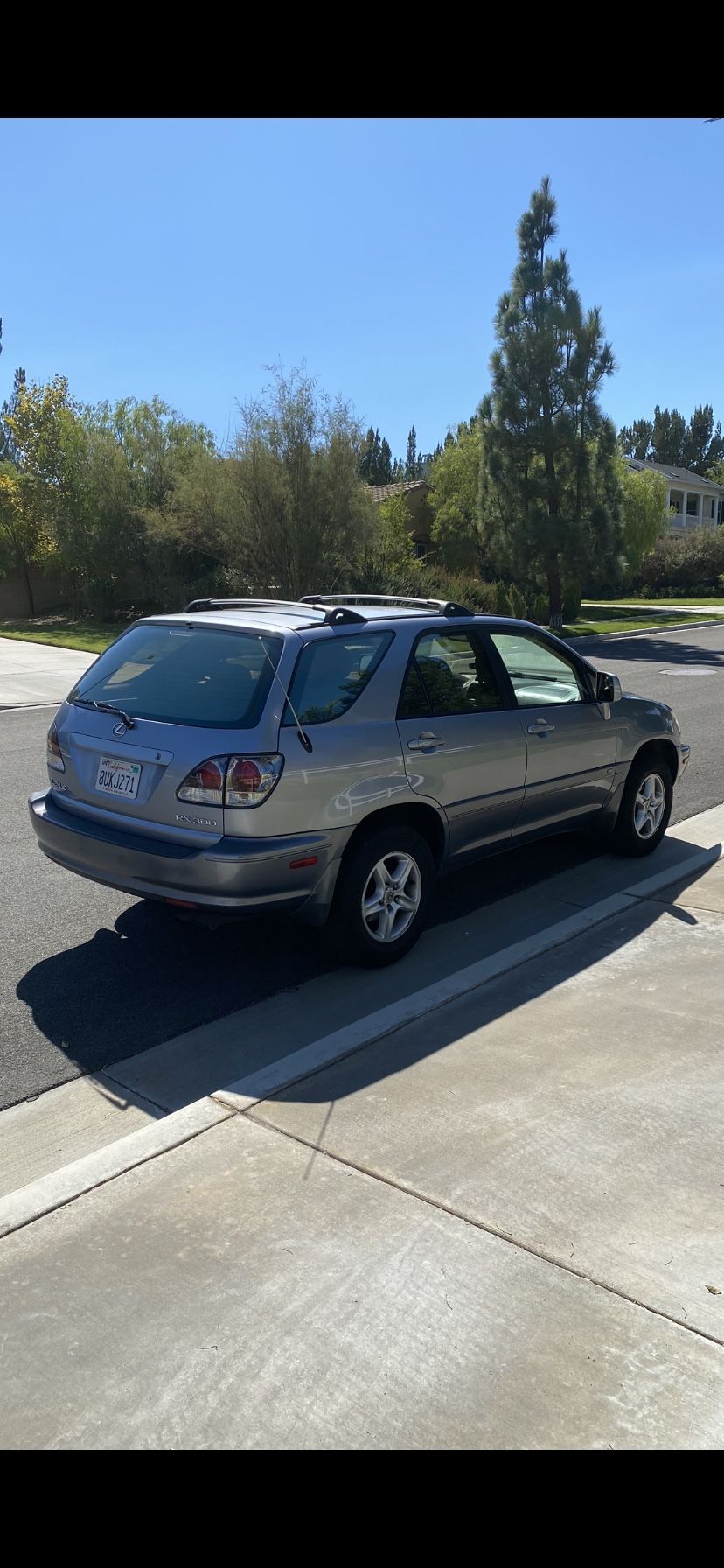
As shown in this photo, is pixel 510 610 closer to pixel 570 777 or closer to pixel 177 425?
pixel 177 425

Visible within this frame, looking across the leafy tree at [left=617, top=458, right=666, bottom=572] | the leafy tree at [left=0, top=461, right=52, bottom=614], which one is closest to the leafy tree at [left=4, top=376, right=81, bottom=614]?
the leafy tree at [left=0, top=461, right=52, bottom=614]

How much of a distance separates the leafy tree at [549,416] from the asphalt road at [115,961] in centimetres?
2343

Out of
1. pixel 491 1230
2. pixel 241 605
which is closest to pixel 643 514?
pixel 241 605

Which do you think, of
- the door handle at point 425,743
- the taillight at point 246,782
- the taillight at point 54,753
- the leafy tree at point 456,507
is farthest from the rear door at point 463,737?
the leafy tree at point 456,507

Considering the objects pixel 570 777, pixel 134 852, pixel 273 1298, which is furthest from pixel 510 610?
pixel 273 1298

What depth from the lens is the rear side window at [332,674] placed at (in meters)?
4.77

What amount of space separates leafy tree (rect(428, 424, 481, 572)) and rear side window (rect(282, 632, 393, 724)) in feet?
123

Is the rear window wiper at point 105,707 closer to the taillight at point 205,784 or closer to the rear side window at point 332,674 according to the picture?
the taillight at point 205,784

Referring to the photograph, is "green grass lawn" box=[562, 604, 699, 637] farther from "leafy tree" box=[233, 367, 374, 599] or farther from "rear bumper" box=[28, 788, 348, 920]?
"rear bumper" box=[28, 788, 348, 920]

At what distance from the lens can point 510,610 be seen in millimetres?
29391

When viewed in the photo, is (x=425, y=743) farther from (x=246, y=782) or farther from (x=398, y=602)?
(x=398, y=602)

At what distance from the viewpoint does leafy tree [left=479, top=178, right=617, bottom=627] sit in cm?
2888

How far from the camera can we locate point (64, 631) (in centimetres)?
3219
